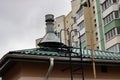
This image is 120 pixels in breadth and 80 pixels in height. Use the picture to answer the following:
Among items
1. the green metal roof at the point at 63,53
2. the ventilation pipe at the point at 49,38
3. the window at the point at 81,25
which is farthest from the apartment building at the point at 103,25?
the green metal roof at the point at 63,53

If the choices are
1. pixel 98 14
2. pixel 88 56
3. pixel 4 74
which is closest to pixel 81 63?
pixel 88 56

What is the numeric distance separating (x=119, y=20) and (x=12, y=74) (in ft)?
83.5

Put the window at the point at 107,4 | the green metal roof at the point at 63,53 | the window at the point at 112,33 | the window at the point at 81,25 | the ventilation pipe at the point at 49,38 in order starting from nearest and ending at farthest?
the green metal roof at the point at 63,53
the ventilation pipe at the point at 49,38
the window at the point at 112,33
the window at the point at 107,4
the window at the point at 81,25

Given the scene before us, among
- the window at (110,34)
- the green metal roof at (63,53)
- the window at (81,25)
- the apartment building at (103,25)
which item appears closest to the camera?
the green metal roof at (63,53)

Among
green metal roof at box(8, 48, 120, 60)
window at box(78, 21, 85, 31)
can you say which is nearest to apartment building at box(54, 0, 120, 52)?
window at box(78, 21, 85, 31)

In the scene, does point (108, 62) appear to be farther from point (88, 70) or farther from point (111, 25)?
point (111, 25)

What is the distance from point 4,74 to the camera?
13.2 metres

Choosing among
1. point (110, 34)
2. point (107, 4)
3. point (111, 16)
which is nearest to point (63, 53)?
point (110, 34)

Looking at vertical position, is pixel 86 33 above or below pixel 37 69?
above

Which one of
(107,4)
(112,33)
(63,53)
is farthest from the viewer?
(107,4)

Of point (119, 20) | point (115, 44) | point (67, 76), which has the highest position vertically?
point (119, 20)

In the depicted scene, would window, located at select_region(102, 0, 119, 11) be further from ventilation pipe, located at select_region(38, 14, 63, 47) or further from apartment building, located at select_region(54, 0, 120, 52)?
ventilation pipe, located at select_region(38, 14, 63, 47)

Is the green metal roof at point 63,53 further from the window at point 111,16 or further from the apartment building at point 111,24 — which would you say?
the window at point 111,16

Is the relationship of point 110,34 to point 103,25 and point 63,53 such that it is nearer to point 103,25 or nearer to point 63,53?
point 103,25
